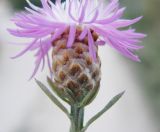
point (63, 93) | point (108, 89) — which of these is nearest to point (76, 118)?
point (63, 93)

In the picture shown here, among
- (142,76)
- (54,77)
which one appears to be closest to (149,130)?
(142,76)

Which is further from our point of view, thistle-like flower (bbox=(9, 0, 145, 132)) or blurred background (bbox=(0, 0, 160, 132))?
blurred background (bbox=(0, 0, 160, 132))

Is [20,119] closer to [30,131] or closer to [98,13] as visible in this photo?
[30,131]

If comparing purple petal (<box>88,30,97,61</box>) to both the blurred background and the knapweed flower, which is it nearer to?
the knapweed flower

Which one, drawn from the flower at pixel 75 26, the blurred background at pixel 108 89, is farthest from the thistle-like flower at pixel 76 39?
the blurred background at pixel 108 89

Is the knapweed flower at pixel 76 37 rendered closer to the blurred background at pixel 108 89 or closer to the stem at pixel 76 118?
the stem at pixel 76 118

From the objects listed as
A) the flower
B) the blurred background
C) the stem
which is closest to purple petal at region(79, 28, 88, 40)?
the flower
